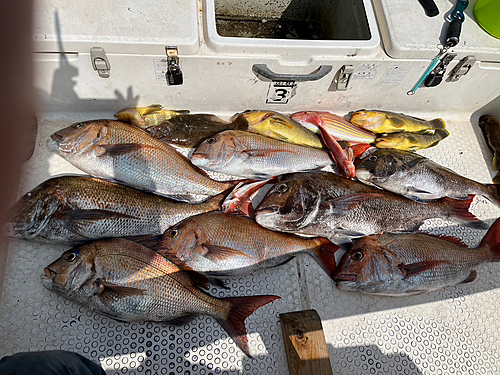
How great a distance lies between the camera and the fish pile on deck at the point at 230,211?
6.22 feet

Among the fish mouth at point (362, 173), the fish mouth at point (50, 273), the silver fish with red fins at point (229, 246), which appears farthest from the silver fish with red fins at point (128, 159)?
the fish mouth at point (362, 173)

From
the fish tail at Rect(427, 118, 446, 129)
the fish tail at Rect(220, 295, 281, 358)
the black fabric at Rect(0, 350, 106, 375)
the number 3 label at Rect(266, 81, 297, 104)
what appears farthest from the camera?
the fish tail at Rect(427, 118, 446, 129)

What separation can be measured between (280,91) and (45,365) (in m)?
2.12

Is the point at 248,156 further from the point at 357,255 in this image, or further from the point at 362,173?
the point at 357,255

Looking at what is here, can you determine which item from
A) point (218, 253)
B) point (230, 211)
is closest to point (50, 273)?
point (218, 253)

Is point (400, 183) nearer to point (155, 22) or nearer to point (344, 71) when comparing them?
point (344, 71)

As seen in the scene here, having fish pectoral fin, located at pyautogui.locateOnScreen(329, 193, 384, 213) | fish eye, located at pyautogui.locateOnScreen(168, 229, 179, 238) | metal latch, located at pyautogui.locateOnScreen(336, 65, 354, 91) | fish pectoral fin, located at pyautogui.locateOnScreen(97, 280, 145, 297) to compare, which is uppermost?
metal latch, located at pyautogui.locateOnScreen(336, 65, 354, 91)

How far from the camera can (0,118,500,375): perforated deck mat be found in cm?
191

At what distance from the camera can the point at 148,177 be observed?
213cm

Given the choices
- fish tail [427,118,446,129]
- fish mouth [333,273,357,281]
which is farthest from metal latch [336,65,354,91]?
fish mouth [333,273,357,281]

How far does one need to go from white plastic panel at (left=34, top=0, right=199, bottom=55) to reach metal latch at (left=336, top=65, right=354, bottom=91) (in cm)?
101

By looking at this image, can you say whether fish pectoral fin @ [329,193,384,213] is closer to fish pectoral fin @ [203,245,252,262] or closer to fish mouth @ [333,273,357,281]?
fish mouth @ [333,273,357,281]

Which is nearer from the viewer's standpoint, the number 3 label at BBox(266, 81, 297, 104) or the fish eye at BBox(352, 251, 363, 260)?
the fish eye at BBox(352, 251, 363, 260)

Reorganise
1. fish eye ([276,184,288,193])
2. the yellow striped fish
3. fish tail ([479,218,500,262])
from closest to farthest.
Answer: fish eye ([276,184,288,193])
fish tail ([479,218,500,262])
the yellow striped fish
